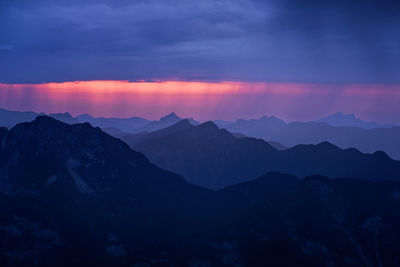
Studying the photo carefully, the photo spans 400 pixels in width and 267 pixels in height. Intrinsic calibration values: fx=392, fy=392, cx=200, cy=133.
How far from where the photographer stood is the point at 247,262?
199375mm

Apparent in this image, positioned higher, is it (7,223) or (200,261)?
(7,223)

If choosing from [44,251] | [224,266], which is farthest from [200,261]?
[44,251]

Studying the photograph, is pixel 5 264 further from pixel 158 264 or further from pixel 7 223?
pixel 158 264

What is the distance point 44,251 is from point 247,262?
3972 inches

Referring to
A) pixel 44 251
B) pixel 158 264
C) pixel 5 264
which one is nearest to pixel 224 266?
pixel 158 264

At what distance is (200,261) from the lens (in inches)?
7712

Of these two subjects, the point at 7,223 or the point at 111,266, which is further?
the point at 7,223

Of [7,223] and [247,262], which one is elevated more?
[7,223]

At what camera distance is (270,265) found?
19600 cm

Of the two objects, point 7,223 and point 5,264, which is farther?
point 7,223

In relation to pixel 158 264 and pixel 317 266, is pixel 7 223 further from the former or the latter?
pixel 317 266

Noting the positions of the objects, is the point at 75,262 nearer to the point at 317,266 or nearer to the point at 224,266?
the point at 224,266

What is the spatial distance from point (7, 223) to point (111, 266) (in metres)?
59.8

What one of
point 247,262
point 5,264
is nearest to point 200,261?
point 247,262
